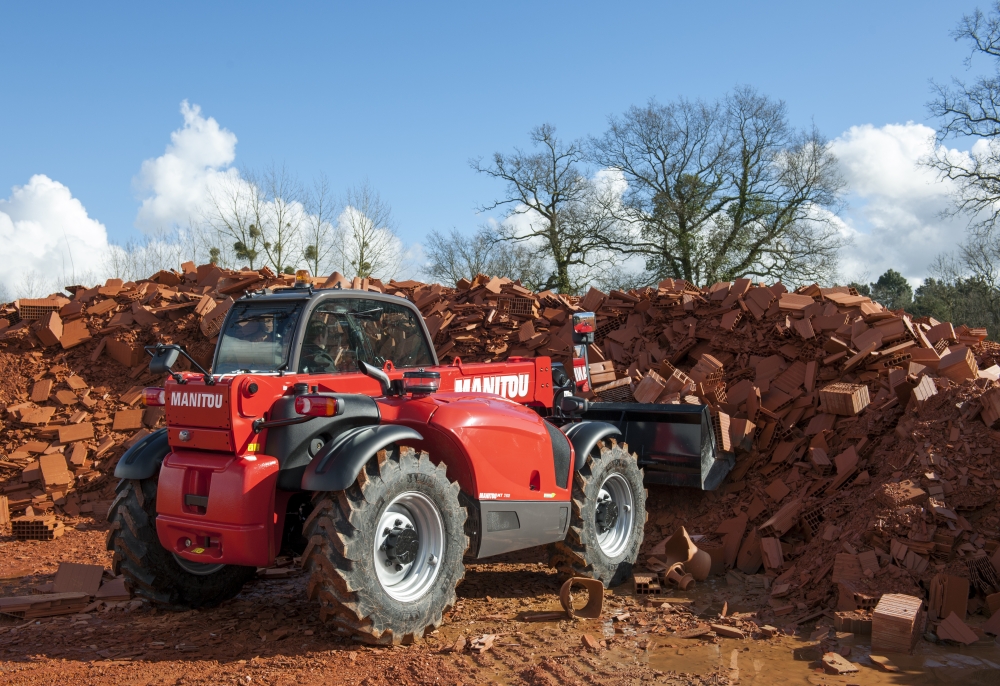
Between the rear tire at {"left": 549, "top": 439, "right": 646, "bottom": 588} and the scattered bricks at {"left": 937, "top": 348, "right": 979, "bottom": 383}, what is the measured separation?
4087mm

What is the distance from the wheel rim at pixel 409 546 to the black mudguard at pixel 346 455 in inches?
15.3

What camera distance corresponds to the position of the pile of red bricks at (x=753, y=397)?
255 inches

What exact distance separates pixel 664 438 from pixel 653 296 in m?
4.28

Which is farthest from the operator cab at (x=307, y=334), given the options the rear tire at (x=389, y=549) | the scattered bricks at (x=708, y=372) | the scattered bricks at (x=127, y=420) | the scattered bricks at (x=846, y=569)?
the scattered bricks at (x=127, y=420)

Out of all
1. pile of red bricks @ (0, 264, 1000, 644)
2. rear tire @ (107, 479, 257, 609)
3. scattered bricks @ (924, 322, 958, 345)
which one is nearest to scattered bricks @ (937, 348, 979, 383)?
pile of red bricks @ (0, 264, 1000, 644)

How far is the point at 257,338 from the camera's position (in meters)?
5.71

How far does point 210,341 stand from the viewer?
1262cm

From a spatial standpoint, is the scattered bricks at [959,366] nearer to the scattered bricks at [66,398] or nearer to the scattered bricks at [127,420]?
the scattered bricks at [127,420]

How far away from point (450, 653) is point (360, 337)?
2328 mm

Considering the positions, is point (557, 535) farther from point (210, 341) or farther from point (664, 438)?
point (210, 341)

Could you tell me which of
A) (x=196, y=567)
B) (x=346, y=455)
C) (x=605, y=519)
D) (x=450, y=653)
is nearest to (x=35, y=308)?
(x=196, y=567)

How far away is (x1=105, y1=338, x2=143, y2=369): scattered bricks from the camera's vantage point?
483 inches

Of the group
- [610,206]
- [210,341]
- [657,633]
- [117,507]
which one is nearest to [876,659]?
[657,633]

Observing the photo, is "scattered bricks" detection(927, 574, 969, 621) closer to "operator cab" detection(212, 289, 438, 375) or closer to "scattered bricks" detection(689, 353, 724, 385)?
"scattered bricks" detection(689, 353, 724, 385)
